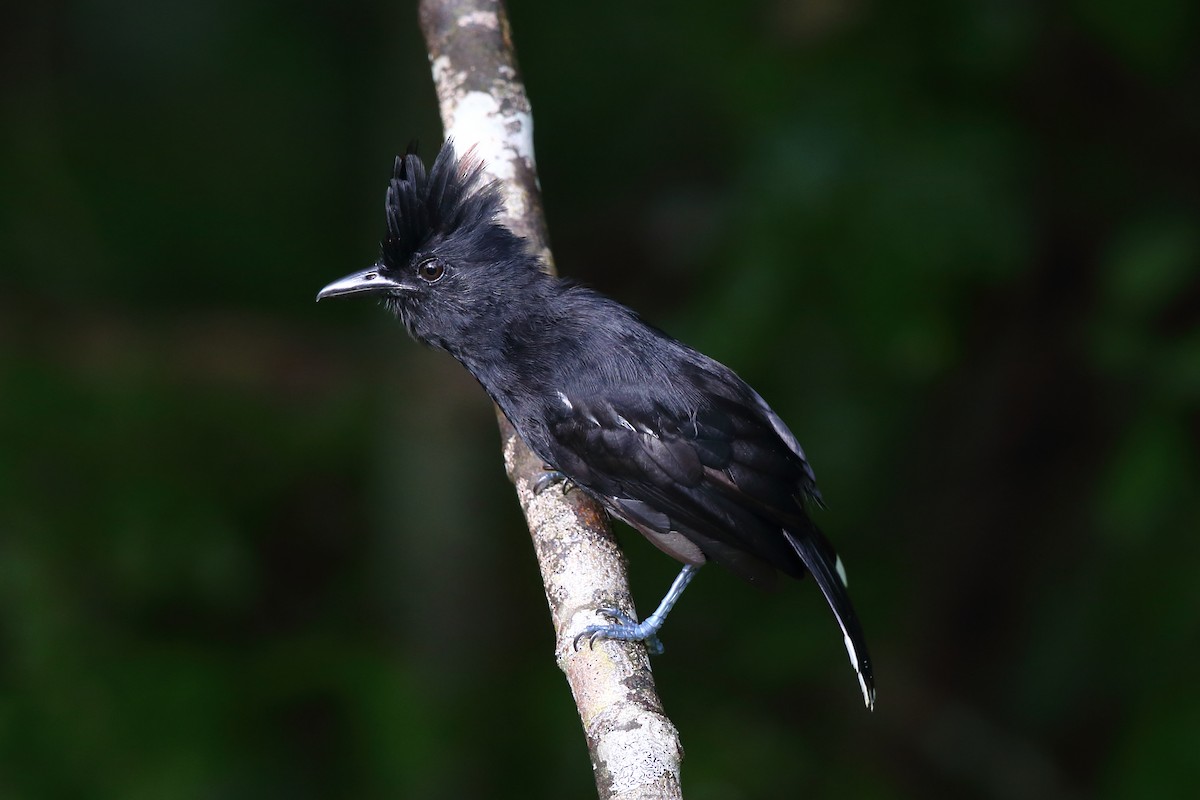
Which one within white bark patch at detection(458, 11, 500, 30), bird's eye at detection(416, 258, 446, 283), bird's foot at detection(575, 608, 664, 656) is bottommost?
bird's foot at detection(575, 608, 664, 656)

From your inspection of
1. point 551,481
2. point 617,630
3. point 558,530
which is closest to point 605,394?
point 551,481

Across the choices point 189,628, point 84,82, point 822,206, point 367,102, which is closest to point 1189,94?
point 822,206

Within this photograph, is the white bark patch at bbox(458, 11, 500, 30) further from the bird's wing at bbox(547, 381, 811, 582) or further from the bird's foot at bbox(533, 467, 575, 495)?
the bird's foot at bbox(533, 467, 575, 495)

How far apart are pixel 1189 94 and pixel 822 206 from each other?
166 centimetres

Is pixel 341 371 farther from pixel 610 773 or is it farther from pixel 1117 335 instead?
pixel 610 773

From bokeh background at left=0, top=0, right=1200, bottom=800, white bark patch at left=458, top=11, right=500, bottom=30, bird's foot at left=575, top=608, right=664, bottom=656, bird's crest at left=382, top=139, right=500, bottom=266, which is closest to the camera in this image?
bird's foot at left=575, top=608, right=664, bottom=656

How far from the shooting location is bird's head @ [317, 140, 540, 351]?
3.50m

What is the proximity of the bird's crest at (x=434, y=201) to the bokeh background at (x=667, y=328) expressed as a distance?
1042 mm

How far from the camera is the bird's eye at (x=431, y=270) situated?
3.64m

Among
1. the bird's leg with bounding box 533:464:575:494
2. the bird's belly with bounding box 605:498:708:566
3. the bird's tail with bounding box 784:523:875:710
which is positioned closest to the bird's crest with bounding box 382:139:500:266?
the bird's leg with bounding box 533:464:575:494

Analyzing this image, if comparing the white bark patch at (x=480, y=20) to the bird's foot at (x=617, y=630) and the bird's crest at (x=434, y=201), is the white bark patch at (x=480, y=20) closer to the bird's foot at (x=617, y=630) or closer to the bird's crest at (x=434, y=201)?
the bird's crest at (x=434, y=201)

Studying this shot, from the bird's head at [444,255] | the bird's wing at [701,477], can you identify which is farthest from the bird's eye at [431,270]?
the bird's wing at [701,477]

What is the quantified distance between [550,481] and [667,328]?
4.56 ft

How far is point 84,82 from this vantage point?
6000 mm
